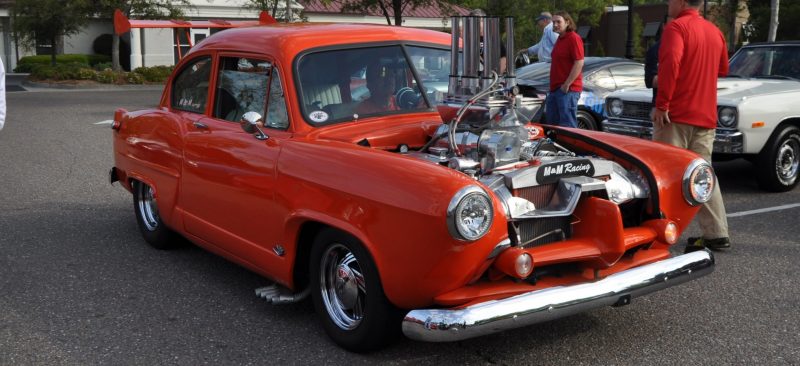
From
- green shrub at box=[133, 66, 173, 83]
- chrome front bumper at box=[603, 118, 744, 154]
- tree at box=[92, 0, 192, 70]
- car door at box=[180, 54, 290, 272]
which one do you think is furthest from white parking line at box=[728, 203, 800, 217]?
tree at box=[92, 0, 192, 70]

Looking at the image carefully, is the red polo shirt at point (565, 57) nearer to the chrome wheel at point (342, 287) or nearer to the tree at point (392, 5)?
the chrome wheel at point (342, 287)

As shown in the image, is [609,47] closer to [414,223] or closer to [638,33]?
[638,33]

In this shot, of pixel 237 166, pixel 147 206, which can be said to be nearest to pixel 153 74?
pixel 147 206

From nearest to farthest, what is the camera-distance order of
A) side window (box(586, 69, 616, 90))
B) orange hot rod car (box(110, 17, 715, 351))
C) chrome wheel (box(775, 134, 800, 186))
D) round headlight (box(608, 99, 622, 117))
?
orange hot rod car (box(110, 17, 715, 351)) < chrome wheel (box(775, 134, 800, 186)) < round headlight (box(608, 99, 622, 117)) < side window (box(586, 69, 616, 90))

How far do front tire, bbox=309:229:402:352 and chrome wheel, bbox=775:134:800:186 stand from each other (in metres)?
5.83

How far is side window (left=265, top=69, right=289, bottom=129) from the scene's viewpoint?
4.80 meters

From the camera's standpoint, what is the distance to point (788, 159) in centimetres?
864

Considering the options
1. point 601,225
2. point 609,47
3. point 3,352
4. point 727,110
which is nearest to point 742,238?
point 727,110

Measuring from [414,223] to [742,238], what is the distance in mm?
3881

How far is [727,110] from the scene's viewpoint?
8273 mm

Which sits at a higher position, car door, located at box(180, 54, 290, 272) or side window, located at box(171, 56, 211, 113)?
side window, located at box(171, 56, 211, 113)

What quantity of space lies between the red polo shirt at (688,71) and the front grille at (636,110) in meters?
2.76

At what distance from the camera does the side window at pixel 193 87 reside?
18.6ft

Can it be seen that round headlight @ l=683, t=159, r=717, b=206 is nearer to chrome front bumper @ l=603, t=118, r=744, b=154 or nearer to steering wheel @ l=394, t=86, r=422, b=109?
steering wheel @ l=394, t=86, r=422, b=109
